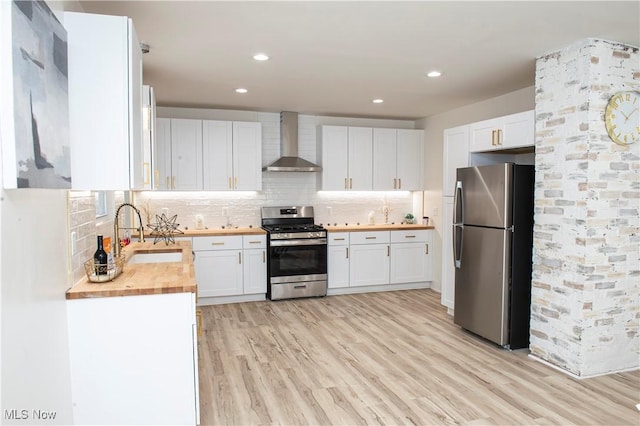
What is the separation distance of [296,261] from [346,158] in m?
1.65

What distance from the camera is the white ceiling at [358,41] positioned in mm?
2680

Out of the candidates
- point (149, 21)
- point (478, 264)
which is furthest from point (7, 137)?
point (478, 264)

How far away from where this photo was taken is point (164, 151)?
219 inches

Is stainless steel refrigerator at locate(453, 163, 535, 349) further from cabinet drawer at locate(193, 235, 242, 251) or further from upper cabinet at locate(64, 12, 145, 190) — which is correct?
upper cabinet at locate(64, 12, 145, 190)

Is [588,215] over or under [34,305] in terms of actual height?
over

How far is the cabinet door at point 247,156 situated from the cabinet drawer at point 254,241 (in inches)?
27.1

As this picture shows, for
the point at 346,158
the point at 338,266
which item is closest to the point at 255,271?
the point at 338,266

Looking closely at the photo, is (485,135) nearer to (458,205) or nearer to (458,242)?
(458,205)

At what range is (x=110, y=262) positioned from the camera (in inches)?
103

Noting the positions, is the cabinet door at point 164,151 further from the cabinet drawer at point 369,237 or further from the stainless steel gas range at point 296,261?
the cabinet drawer at point 369,237

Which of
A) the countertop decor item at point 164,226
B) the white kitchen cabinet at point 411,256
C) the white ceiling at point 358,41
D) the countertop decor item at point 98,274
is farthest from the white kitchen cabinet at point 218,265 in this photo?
the countertop decor item at point 98,274

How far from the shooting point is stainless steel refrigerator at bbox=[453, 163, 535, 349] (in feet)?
12.5

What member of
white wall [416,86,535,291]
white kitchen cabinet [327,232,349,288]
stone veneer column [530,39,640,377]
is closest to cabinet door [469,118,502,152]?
stone veneer column [530,39,640,377]

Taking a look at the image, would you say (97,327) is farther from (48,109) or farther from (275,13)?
(275,13)
